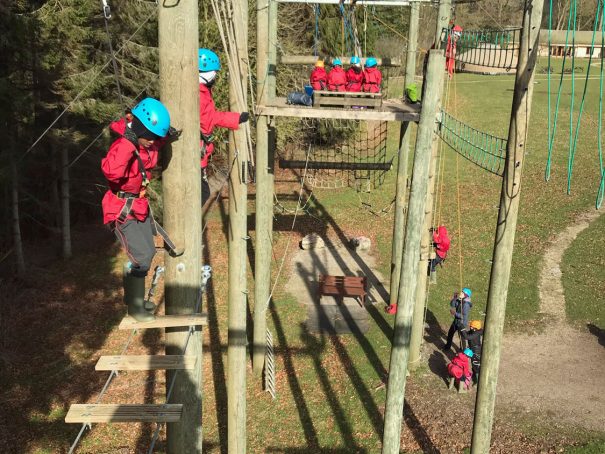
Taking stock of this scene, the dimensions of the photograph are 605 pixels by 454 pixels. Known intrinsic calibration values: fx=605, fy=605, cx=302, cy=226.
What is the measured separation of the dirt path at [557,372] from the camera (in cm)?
998

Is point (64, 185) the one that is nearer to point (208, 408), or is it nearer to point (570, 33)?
point (208, 408)

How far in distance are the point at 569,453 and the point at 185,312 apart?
729 centimetres

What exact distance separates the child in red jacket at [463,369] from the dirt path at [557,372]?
1.97 ft

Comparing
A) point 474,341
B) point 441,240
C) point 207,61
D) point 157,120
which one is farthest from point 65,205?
point 157,120

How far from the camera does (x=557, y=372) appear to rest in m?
11.1

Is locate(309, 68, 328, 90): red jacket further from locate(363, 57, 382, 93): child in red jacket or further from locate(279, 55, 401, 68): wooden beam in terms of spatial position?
locate(363, 57, 382, 93): child in red jacket

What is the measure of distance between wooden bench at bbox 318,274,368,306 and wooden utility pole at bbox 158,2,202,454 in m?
9.78

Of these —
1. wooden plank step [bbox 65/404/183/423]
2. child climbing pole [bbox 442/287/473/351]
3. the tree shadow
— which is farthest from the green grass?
wooden plank step [bbox 65/404/183/423]

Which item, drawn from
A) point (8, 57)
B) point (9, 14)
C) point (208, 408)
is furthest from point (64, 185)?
point (208, 408)

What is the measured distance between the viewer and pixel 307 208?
21.7 meters

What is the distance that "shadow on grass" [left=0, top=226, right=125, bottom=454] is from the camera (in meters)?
10.8

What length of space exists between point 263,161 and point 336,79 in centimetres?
251

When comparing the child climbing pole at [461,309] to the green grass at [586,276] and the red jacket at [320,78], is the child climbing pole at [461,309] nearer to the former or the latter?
the green grass at [586,276]

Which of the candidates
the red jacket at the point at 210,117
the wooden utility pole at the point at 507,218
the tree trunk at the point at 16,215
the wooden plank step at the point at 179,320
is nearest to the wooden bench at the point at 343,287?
the wooden utility pole at the point at 507,218
